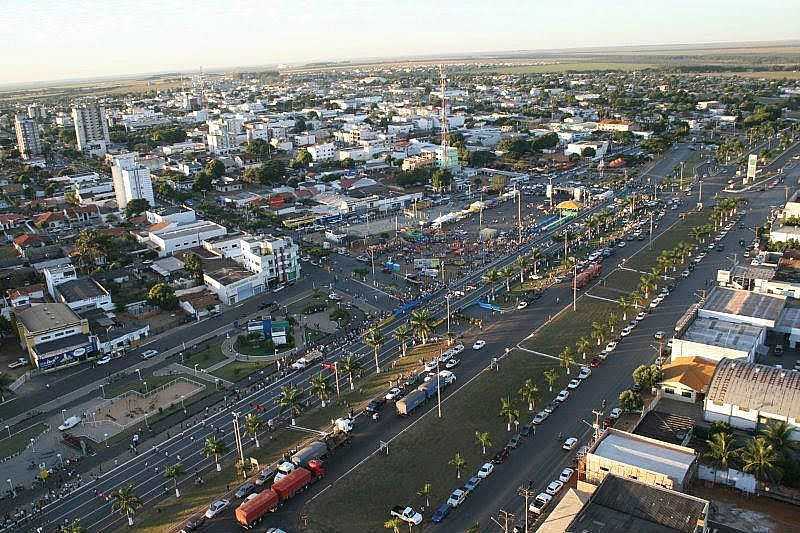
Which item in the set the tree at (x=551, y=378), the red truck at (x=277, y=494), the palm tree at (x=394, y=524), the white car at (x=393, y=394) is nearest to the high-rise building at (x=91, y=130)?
the white car at (x=393, y=394)

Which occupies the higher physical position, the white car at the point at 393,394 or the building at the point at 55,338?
the building at the point at 55,338

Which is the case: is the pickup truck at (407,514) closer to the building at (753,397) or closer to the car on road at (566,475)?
the car on road at (566,475)

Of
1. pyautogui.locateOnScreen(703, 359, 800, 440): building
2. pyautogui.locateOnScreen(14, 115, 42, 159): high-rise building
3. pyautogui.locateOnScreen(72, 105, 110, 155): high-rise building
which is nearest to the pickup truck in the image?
pyautogui.locateOnScreen(703, 359, 800, 440): building

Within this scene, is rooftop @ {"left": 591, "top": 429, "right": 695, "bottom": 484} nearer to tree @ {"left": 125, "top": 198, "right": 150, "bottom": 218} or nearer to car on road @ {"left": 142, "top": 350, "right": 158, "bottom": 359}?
car on road @ {"left": 142, "top": 350, "right": 158, "bottom": 359}

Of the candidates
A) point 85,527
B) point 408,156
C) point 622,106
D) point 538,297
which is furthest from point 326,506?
point 622,106

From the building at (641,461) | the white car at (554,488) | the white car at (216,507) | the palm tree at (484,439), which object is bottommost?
the white car at (216,507)

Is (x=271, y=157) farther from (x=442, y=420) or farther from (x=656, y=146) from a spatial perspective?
(x=442, y=420)
